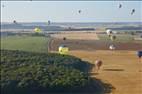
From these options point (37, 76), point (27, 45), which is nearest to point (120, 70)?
point (37, 76)

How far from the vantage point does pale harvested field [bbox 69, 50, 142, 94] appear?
1180 inches

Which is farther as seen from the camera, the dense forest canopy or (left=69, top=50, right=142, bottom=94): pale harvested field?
(left=69, top=50, right=142, bottom=94): pale harvested field

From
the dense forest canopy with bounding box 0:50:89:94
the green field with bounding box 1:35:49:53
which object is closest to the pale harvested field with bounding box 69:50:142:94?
the dense forest canopy with bounding box 0:50:89:94

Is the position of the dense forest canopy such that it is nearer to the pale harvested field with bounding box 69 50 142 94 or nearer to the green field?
the pale harvested field with bounding box 69 50 142 94

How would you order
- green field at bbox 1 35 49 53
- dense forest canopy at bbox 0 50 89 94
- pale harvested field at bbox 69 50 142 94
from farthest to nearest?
green field at bbox 1 35 49 53
pale harvested field at bbox 69 50 142 94
dense forest canopy at bbox 0 50 89 94

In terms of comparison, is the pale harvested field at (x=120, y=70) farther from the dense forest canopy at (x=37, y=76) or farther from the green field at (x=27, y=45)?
the green field at (x=27, y=45)

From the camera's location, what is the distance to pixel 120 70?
38469 mm

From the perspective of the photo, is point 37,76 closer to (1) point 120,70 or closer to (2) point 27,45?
(1) point 120,70

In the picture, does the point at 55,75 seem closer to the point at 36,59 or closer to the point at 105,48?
the point at 36,59

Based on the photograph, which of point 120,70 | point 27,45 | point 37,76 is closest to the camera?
point 37,76

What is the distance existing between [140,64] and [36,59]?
10.6 m

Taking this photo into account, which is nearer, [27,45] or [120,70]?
[120,70]

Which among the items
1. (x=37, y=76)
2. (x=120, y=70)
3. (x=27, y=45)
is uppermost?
(x=27, y=45)

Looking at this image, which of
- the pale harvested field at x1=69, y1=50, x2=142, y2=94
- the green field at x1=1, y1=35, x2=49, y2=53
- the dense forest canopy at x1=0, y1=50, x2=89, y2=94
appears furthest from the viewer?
the green field at x1=1, y1=35, x2=49, y2=53
